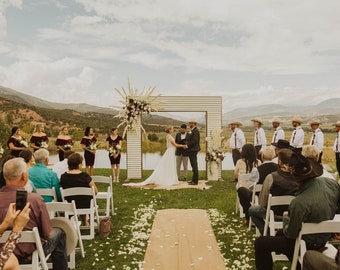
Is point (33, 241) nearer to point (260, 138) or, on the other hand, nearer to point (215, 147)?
point (260, 138)

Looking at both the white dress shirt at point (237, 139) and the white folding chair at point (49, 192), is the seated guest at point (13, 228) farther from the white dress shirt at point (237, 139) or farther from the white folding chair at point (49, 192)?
the white dress shirt at point (237, 139)

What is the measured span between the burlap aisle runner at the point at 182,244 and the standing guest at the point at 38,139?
16.2ft

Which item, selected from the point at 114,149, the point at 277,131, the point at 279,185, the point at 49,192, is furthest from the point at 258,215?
the point at 114,149

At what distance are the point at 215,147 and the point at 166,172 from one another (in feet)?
7.35

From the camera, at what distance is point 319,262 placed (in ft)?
11.6

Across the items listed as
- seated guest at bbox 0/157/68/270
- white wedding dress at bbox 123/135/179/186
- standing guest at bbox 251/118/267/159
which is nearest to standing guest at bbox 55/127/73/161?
white wedding dress at bbox 123/135/179/186

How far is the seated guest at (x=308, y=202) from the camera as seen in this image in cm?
405

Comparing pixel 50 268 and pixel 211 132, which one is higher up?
pixel 211 132

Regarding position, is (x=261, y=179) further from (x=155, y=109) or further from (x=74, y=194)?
(x=155, y=109)

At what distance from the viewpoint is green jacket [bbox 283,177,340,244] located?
405 cm

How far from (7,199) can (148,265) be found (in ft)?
8.24

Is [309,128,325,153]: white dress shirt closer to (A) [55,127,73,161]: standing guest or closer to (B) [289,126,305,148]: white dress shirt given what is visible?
(B) [289,126,305,148]: white dress shirt

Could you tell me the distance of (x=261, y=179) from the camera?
7098mm

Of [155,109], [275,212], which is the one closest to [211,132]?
[155,109]
